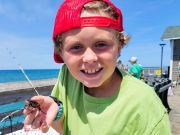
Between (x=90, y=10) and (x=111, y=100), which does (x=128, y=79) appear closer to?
(x=111, y=100)

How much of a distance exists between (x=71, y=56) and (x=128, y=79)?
1.02ft

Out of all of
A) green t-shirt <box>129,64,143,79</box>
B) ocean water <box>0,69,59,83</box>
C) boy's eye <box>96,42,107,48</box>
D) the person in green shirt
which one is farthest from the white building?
boy's eye <box>96,42,107,48</box>

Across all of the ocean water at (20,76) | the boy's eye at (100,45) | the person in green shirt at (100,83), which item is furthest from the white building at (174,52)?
the boy's eye at (100,45)

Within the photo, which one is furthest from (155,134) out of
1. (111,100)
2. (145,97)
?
(111,100)

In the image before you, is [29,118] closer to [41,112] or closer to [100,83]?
[41,112]

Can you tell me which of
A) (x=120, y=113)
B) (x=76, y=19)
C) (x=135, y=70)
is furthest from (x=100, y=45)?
(x=135, y=70)

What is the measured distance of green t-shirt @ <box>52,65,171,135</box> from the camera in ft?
4.52

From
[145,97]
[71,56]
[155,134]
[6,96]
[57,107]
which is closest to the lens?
[155,134]

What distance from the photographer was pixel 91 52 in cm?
148

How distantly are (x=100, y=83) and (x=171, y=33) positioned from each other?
25.7 metres

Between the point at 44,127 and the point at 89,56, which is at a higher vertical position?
the point at 89,56

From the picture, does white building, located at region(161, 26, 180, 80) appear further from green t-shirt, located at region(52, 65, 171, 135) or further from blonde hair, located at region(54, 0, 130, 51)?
blonde hair, located at region(54, 0, 130, 51)

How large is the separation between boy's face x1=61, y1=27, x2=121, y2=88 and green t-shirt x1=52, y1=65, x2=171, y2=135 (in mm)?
118

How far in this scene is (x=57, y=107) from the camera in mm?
1657
